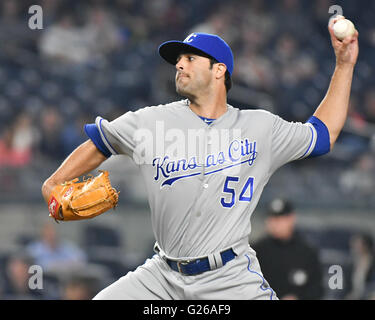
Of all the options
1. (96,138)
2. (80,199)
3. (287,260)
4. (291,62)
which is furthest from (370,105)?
(80,199)

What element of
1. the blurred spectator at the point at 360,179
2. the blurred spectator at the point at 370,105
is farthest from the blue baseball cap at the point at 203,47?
the blurred spectator at the point at 370,105

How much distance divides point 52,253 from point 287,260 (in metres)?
2.88

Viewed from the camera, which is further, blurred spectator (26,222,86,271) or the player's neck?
blurred spectator (26,222,86,271)

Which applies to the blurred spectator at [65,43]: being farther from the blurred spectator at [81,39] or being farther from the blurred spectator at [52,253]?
the blurred spectator at [52,253]

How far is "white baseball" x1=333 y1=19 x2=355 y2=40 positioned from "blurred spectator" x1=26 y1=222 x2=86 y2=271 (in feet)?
14.1

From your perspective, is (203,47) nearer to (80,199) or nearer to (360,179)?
(80,199)

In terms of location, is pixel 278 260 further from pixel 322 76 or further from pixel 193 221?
pixel 322 76

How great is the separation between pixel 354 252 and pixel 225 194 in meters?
4.18

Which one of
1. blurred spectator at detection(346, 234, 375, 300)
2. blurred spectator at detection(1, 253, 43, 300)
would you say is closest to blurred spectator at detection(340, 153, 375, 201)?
blurred spectator at detection(346, 234, 375, 300)

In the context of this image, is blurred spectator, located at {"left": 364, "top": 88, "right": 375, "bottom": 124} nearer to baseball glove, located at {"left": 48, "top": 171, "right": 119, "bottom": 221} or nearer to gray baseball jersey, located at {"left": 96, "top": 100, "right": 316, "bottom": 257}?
gray baseball jersey, located at {"left": 96, "top": 100, "right": 316, "bottom": 257}

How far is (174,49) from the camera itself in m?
3.43

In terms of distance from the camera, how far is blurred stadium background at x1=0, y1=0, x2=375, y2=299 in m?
7.17

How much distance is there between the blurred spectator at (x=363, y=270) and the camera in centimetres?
657
